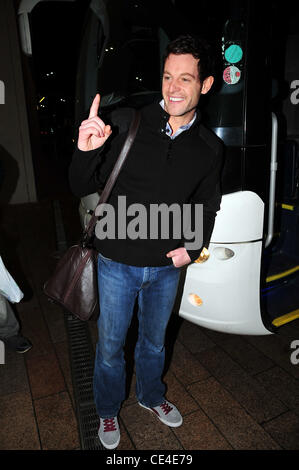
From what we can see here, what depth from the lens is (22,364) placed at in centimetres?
263

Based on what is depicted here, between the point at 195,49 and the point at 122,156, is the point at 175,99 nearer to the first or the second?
the point at 195,49

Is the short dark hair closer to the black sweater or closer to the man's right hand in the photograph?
the black sweater

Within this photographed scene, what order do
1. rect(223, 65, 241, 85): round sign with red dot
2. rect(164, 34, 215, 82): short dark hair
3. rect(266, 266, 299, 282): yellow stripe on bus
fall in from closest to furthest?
1. rect(164, 34, 215, 82): short dark hair
2. rect(223, 65, 241, 85): round sign with red dot
3. rect(266, 266, 299, 282): yellow stripe on bus

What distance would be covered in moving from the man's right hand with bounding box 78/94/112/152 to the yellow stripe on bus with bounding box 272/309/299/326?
187 centimetres

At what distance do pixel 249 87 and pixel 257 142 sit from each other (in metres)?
0.32

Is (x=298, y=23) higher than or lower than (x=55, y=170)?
higher

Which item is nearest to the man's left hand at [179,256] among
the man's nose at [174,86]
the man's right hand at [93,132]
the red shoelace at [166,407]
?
the man's right hand at [93,132]

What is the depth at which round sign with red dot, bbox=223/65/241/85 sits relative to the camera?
206cm

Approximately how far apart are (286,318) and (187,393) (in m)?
0.92

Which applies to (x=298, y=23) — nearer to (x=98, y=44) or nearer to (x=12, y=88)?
(x=98, y=44)

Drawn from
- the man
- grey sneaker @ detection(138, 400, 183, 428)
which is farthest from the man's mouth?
grey sneaker @ detection(138, 400, 183, 428)

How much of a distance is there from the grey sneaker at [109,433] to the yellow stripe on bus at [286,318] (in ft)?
4.27

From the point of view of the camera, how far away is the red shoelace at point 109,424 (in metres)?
1.98

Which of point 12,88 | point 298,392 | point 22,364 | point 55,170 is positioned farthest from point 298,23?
point 55,170
